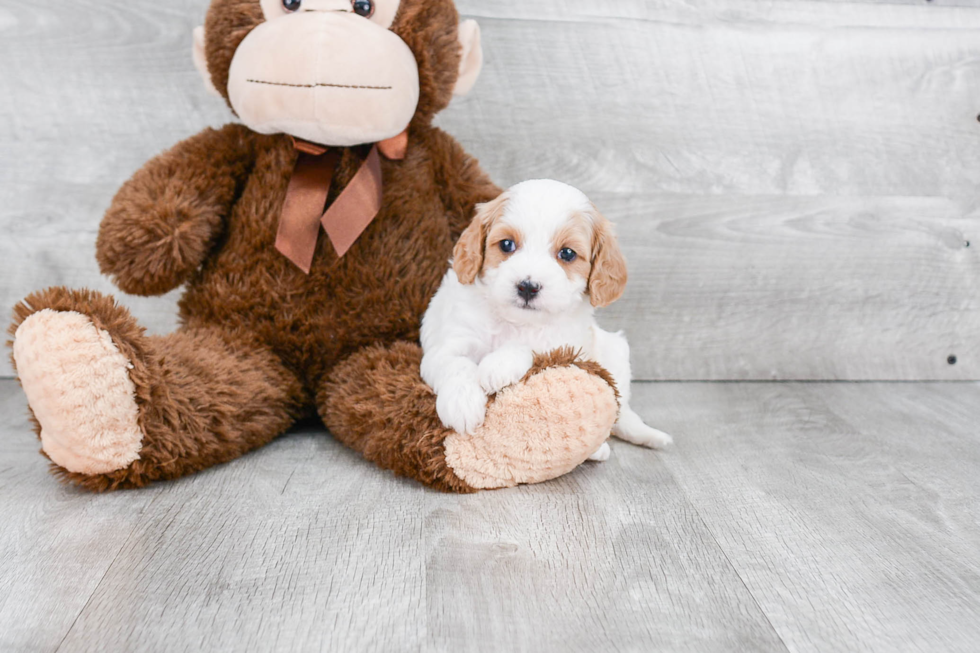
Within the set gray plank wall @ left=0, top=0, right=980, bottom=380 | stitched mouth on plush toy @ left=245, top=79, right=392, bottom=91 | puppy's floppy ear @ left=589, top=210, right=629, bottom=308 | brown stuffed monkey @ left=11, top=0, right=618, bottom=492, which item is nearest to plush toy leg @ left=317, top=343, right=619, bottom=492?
brown stuffed monkey @ left=11, top=0, right=618, bottom=492

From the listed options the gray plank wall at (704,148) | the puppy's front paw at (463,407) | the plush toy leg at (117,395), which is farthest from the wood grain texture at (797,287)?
the plush toy leg at (117,395)

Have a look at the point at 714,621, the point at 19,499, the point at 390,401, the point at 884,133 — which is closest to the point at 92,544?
the point at 19,499

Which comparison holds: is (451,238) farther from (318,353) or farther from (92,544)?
(92,544)

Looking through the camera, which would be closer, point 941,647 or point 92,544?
point 941,647

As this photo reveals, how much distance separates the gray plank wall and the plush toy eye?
0.48 meters

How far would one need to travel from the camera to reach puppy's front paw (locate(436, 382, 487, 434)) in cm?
115

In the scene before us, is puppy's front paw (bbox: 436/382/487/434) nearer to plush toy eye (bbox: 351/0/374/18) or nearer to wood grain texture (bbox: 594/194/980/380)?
plush toy eye (bbox: 351/0/374/18)

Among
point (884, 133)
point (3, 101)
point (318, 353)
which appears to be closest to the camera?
point (318, 353)

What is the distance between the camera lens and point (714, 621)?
0.90 meters

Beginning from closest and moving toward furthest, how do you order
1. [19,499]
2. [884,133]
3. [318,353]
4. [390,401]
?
[19,499] < [390,401] < [318,353] < [884,133]

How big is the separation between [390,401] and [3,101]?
3.87 feet

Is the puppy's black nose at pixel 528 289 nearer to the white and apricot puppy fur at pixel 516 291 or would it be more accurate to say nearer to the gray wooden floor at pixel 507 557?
the white and apricot puppy fur at pixel 516 291

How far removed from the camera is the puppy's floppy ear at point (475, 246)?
1217 mm

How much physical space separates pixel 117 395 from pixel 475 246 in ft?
1.84
